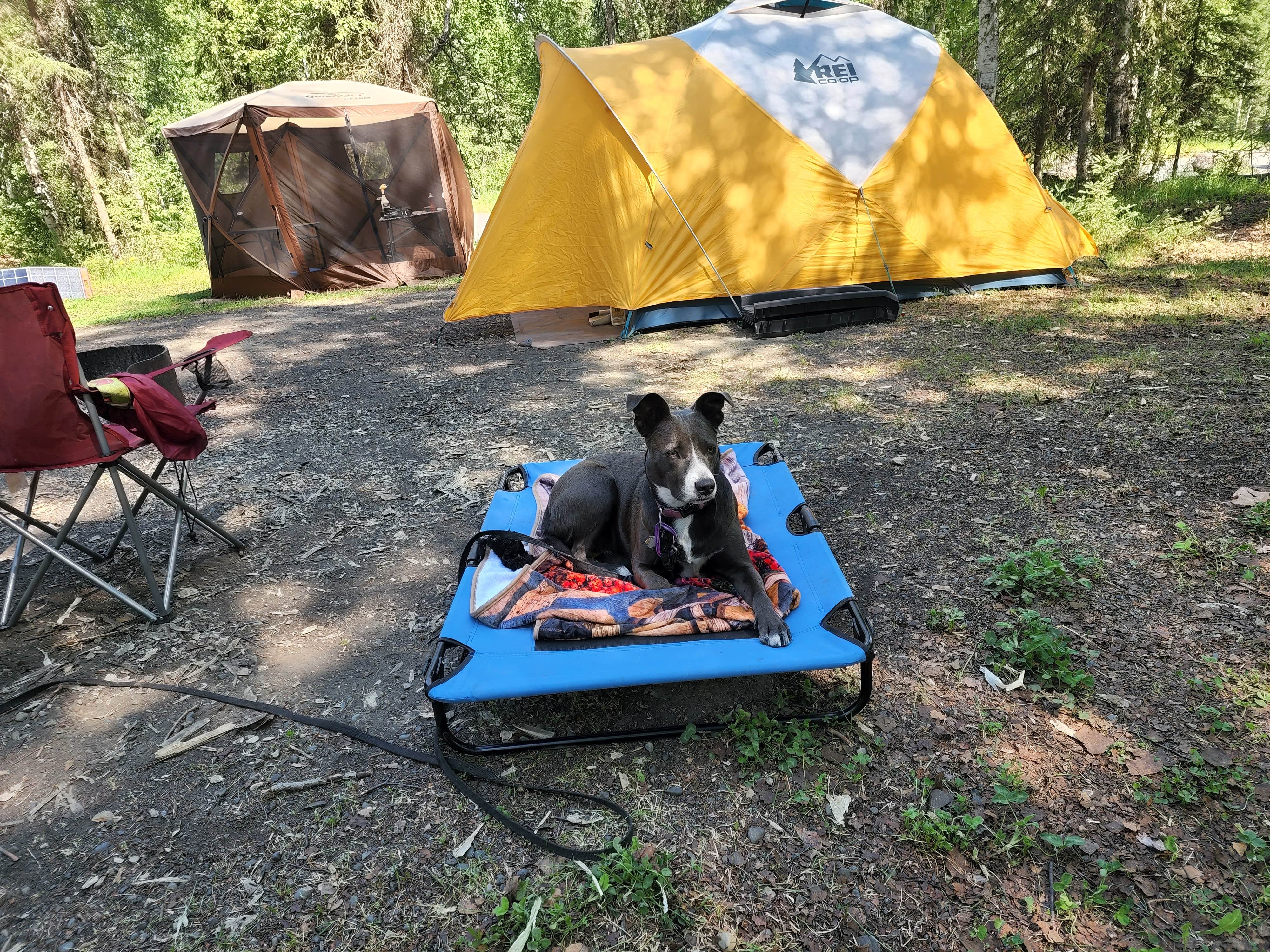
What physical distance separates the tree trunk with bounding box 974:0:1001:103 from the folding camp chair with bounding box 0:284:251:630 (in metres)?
11.5

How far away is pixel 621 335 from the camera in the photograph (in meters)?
8.45

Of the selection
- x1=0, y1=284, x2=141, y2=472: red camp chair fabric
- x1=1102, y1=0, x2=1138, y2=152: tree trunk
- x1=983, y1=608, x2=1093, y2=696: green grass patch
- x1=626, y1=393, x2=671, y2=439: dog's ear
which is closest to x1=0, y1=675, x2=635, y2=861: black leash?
x1=0, y1=284, x2=141, y2=472: red camp chair fabric

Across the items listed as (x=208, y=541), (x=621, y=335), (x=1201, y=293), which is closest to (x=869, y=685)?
(x=208, y=541)

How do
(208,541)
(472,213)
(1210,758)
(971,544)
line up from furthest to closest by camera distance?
(472,213)
(208,541)
(971,544)
(1210,758)

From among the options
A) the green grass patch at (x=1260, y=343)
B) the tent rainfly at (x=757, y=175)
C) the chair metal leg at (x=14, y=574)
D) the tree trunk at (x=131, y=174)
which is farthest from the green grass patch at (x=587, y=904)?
the tree trunk at (x=131, y=174)

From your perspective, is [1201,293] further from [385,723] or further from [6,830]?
[6,830]

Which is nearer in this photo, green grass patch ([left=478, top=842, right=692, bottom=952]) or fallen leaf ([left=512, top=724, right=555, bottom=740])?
green grass patch ([left=478, top=842, right=692, bottom=952])

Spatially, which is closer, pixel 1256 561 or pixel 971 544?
pixel 1256 561

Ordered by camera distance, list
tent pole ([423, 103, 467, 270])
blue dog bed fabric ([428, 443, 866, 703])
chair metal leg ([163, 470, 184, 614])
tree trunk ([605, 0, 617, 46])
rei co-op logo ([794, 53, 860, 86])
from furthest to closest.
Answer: tree trunk ([605, 0, 617, 46])
tent pole ([423, 103, 467, 270])
rei co-op logo ([794, 53, 860, 86])
chair metal leg ([163, 470, 184, 614])
blue dog bed fabric ([428, 443, 866, 703])

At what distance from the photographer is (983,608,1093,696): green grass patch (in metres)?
2.82

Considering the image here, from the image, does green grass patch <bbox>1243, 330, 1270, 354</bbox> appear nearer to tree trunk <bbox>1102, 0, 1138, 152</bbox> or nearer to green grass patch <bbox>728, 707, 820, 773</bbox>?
green grass patch <bbox>728, 707, 820, 773</bbox>

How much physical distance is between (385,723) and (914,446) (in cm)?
387

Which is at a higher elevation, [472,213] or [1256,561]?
[472,213]

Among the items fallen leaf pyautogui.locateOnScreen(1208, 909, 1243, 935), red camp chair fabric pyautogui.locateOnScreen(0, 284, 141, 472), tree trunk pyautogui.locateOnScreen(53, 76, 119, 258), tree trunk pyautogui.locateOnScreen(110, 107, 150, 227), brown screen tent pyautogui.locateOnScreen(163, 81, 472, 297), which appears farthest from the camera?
tree trunk pyautogui.locateOnScreen(110, 107, 150, 227)
